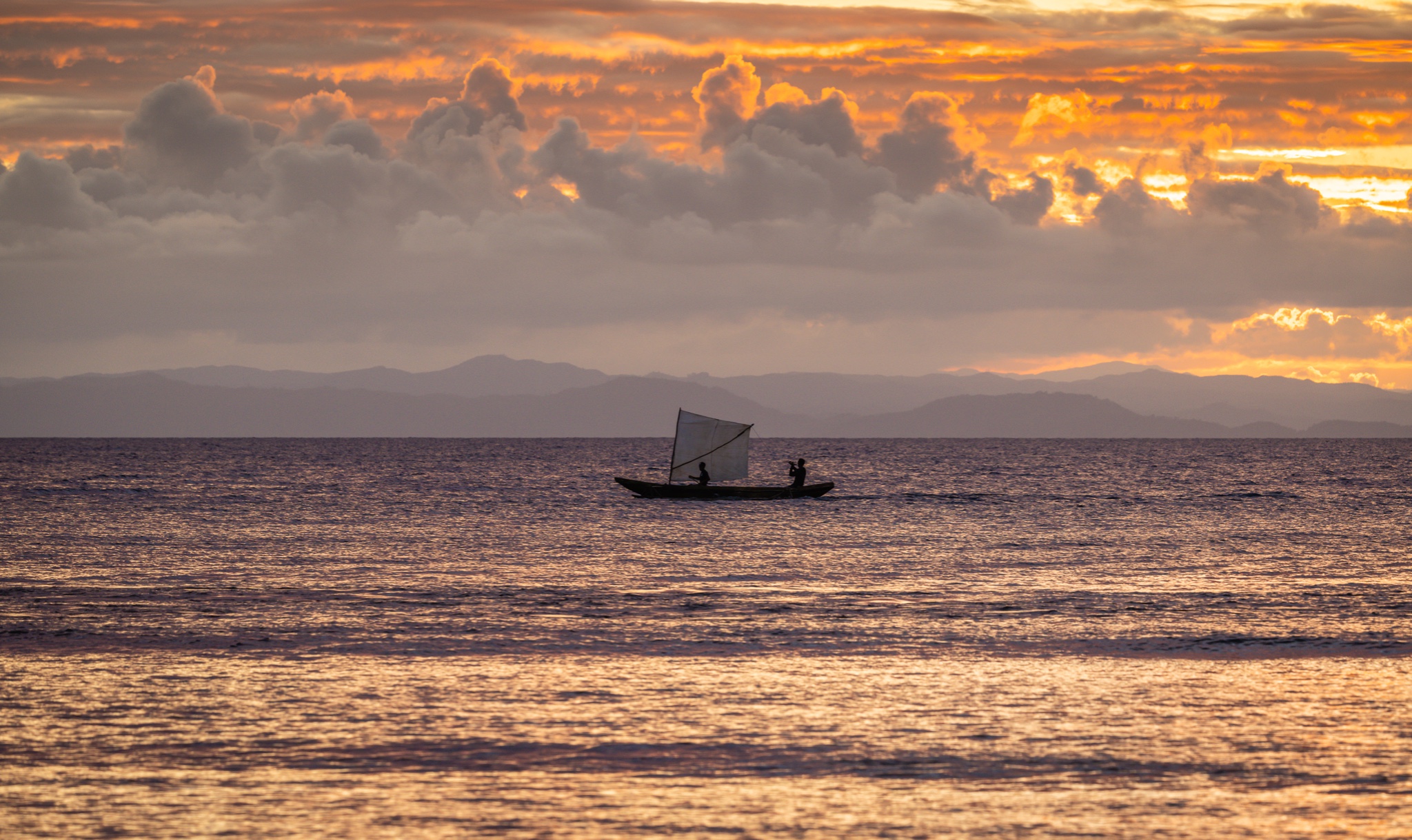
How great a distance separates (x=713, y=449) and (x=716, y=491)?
430cm

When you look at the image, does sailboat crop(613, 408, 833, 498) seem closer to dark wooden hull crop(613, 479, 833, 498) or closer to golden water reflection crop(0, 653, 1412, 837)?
dark wooden hull crop(613, 479, 833, 498)

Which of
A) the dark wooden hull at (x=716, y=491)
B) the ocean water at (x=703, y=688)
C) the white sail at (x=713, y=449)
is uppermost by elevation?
the white sail at (x=713, y=449)

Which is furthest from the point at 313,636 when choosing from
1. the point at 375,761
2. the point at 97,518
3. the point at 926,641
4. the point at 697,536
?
the point at 97,518

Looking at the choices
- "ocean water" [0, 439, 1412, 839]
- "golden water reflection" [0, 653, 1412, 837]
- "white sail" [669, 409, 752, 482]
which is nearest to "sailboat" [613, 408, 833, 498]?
"white sail" [669, 409, 752, 482]

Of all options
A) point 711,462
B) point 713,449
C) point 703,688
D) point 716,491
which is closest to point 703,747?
point 703,688

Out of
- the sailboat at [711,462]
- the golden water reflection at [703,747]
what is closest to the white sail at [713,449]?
the sailboat at [711,462]

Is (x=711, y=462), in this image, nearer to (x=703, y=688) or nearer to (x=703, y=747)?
(x=703, y=688)

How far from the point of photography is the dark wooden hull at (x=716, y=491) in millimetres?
86750

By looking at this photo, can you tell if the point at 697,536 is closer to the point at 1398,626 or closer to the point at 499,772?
the point at 1398,626

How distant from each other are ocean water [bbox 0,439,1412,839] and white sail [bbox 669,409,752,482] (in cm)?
3351

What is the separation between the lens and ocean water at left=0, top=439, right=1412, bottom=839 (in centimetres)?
1497

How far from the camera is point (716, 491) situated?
86.4 metres

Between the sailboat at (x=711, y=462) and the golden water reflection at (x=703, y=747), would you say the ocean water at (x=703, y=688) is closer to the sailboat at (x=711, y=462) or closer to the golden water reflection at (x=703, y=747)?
the golden water reflection at (x=703, y=747)

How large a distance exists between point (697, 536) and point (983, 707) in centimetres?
3914
